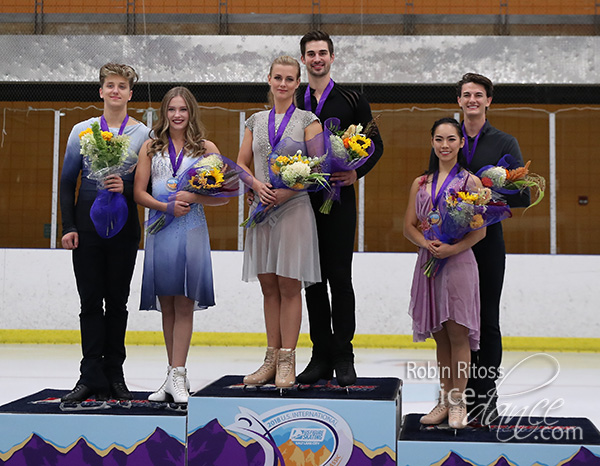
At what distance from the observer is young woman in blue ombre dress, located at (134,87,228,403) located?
11.0 feet

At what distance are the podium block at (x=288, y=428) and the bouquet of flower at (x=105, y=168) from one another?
0.86 metres

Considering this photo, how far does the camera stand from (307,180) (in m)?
3.14

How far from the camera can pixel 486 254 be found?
3.42 metres

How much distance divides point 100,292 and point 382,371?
11.4ft

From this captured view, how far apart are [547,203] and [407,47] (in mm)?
2379

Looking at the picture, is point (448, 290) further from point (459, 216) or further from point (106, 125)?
point (106, 125)

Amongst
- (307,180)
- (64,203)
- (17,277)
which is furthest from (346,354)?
(17,277)

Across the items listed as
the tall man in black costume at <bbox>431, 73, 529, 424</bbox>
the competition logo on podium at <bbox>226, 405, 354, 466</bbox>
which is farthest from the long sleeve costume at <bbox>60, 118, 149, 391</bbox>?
the tall man in black costume at <bbox>431, 73, 529, 424</bbox>

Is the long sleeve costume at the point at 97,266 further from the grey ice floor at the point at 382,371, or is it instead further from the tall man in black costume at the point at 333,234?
the grey ice floor at the point at 382,371

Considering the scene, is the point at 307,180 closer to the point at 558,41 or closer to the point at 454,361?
the point at 454,361

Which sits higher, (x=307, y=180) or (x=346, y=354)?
(x=307, y=180)

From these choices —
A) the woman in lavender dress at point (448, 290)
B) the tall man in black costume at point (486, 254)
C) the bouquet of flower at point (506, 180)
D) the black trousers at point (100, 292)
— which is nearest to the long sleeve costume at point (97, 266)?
the black trousers at point (100, 292)

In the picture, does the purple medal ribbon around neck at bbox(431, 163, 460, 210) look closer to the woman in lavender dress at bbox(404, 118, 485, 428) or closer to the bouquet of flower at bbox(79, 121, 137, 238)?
the woman in lavender dress at bbox(404, 118, 485, 428)

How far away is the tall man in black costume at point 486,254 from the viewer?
3385 mm
